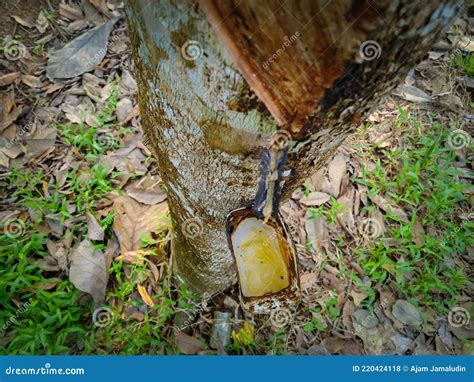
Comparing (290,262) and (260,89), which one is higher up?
(260,89)

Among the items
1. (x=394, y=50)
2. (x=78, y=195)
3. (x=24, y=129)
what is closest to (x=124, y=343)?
(x=78, y=195)

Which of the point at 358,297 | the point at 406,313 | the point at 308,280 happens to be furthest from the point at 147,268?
the point at 406,313

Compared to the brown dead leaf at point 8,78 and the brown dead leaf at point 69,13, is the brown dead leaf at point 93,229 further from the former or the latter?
the brown dead leaf at point 69,13

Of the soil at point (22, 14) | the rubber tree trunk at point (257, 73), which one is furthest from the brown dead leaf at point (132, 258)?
the soil at point (22, 14)

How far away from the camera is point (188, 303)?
5.98 ft

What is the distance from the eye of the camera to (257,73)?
0.58 meters

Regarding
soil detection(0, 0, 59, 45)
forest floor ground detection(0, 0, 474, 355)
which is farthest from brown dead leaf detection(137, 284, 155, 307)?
soil detection(0, 0, 59, 45)

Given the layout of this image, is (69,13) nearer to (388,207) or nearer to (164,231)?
(164,231)

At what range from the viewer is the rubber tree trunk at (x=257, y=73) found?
0.49m

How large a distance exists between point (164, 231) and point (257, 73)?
1495 mm

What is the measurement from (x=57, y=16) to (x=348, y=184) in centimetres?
216

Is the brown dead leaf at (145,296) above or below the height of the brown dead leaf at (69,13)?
below

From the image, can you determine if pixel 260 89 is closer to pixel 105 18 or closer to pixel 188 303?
pixel 188 303

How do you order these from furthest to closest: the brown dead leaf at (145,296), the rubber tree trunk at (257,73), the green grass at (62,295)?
the brown dead leaf at (145,296) → the green grass at (62,295) → the rubber tree trunk at (257,73)
